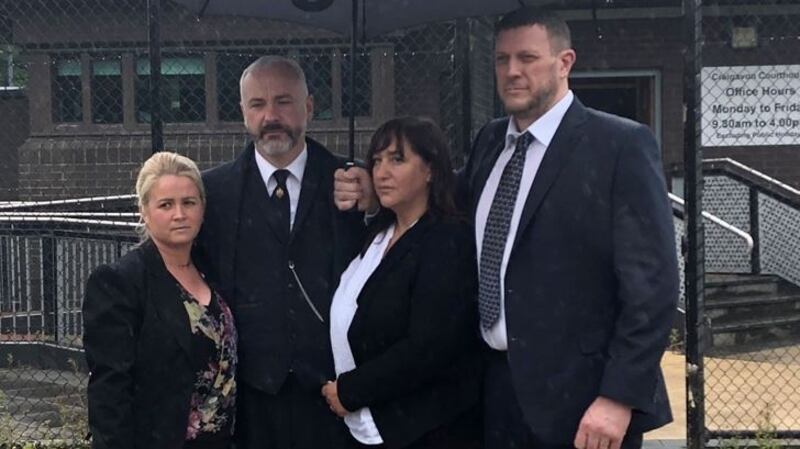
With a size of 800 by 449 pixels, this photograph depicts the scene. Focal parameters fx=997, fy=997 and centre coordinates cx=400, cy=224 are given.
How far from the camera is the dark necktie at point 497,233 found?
9.85 ft

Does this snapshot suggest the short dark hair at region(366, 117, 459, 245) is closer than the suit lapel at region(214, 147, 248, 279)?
Yes

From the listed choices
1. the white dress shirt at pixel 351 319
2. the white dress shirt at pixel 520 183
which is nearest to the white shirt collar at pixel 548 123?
the white dress shirt at pixel 520 183

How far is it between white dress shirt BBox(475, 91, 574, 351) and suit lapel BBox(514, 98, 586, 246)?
0.02 m

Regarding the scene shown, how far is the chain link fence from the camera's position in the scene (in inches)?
316

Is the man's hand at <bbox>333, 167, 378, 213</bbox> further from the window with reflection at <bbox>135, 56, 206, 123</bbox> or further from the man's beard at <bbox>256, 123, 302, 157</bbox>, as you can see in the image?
the window with reflection at <bbox>135, 56, 206, 123</bbox>

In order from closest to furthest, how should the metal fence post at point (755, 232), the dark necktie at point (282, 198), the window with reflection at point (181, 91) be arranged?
the dark necktie at point (282, 198) → the metal fence post at point (755, 232) → the window with reflection at point (181, 91)

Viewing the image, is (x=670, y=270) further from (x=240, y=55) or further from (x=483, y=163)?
(x=240, y=55)

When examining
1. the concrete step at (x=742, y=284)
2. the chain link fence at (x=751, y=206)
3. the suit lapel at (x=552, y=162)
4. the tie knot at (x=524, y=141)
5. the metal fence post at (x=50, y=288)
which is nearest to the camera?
the suit lapel at (x=552, y=162)

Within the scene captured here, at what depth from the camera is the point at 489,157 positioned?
3225 millimetres

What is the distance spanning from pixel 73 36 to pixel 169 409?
10.0 meters

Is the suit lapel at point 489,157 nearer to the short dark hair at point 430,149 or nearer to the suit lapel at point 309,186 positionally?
the short dark hair at point 430,149

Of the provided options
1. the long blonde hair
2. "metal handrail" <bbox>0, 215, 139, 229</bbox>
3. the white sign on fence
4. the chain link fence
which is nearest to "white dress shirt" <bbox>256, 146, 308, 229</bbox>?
the long blonde hair

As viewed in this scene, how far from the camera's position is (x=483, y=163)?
3.24m

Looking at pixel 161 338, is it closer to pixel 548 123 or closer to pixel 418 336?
pixel 418 336
